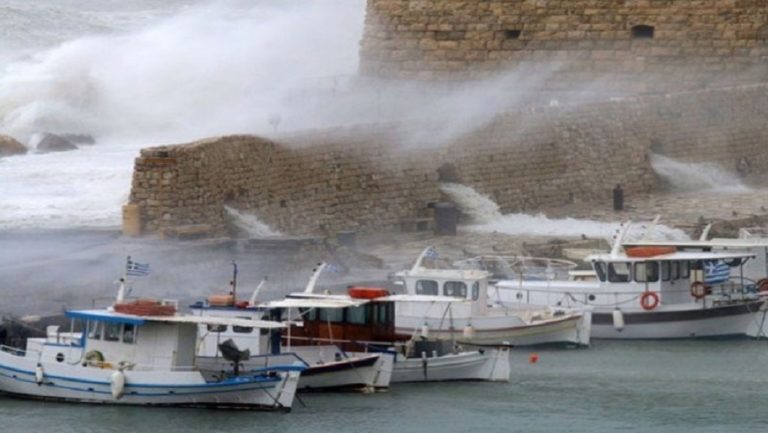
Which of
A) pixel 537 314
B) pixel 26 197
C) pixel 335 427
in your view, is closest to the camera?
pixel 335 427

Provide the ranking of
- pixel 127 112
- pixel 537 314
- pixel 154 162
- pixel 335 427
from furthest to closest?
pixel 127 112 < pixel 154 162 < pixel 537 314 < pixel 335 427

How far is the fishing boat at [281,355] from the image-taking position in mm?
29781

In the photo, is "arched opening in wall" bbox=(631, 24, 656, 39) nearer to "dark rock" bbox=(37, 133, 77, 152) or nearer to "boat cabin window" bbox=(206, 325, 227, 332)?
"dark rock" bbox=(37, 133, 77, 152)

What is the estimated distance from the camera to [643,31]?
4894 centimetres

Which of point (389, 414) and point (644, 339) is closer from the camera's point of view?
point (389, 414)

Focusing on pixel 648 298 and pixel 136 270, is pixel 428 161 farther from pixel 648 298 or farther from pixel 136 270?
pixel 136 270

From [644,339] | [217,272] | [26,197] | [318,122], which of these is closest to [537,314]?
[644,339]

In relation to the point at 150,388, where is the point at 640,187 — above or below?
above

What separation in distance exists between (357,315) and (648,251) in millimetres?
5909

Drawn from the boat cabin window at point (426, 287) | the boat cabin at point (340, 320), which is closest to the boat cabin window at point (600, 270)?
the boat cabin window at point (426, 287)

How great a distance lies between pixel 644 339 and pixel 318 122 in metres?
11.8

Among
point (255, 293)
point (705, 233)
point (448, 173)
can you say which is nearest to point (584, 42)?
point (448, 173)

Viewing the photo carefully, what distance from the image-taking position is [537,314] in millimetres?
35031

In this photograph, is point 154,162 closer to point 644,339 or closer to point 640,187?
point 644,339
